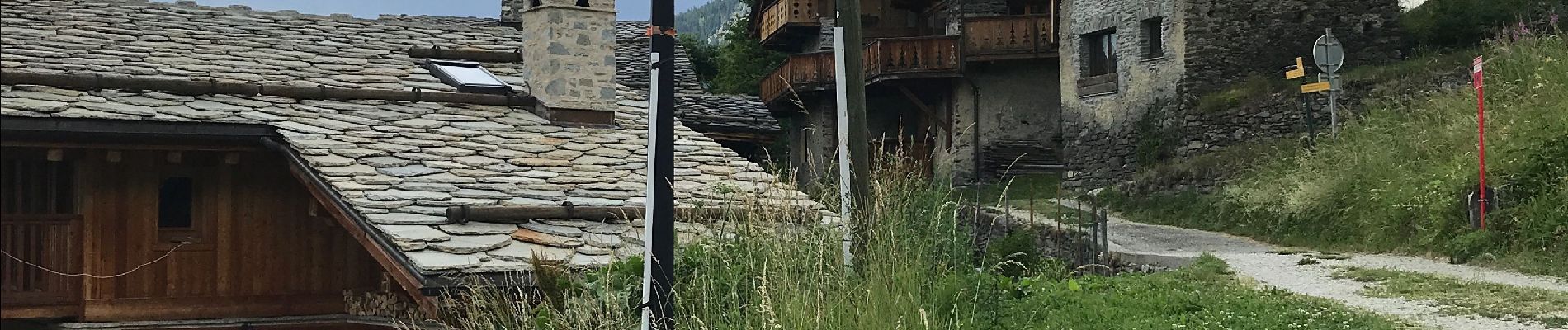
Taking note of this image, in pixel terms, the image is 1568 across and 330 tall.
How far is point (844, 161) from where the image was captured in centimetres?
694

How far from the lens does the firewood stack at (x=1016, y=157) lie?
27688mm

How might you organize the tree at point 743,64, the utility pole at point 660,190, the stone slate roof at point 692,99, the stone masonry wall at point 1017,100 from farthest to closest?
the tree at point 743,64 → the stone masonry wall at point 1017,100 → the stone slate roof at point 692,99 → the utility pole at point 660,190

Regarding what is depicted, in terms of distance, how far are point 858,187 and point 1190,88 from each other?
52.1ft

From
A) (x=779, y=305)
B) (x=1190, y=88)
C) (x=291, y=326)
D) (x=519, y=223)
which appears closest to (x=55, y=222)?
(x=291, y=326)

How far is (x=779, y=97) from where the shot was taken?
100 ft

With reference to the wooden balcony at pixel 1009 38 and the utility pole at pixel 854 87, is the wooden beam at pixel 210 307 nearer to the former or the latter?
the utility pole at pixel 854 87

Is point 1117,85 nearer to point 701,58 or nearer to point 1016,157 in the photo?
point 1016,157

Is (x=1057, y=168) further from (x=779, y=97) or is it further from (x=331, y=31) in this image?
(x=331, y=31)

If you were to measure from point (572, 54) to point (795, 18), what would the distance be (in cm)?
2047

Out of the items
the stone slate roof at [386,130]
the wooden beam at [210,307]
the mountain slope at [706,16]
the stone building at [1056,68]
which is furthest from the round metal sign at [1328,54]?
the mountain slope at [706,16]

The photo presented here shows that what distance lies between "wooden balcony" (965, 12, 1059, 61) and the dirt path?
30.9 ft

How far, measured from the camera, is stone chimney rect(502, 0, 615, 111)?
1085 centimetres

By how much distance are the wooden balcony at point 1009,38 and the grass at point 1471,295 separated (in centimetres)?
1645

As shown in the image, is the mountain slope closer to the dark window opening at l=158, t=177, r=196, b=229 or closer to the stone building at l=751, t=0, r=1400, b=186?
the stone building at l=751, t=0, r=1400, b=186
